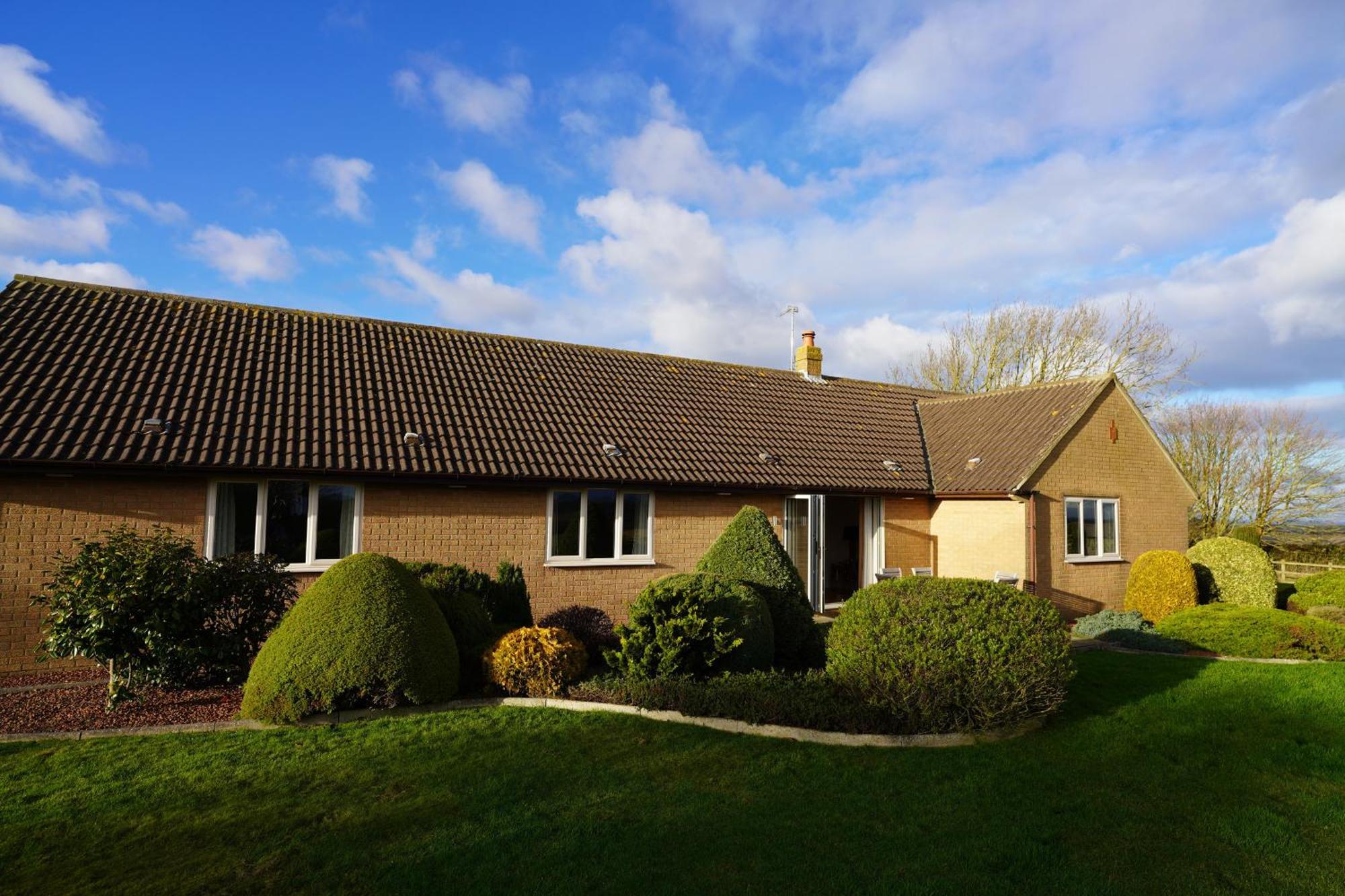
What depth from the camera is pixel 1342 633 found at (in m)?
12.3

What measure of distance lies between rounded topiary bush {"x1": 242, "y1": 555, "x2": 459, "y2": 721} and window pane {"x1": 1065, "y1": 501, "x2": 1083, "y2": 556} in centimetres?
1406

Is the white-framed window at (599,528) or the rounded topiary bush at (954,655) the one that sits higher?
the white-framed window at (599,528)

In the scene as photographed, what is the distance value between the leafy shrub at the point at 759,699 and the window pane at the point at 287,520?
19.4 ft

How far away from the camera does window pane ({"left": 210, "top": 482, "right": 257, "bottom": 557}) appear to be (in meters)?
11.8

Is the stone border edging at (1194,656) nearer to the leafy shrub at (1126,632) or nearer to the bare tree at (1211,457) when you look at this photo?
the leafy shrub at (1126,632)

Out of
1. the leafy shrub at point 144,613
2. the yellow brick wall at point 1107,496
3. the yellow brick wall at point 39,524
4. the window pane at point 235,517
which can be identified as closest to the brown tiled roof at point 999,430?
the yellow brick wall at point 1107,496

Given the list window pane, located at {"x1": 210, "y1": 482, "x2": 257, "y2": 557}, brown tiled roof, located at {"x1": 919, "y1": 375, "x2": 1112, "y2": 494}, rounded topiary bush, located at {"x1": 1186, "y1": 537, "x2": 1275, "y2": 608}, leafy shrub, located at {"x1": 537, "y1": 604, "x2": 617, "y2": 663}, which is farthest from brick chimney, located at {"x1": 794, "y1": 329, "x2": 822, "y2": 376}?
window pane, located at {"x1": 210, "y1": 482, "x2": 257, "y2": 557}

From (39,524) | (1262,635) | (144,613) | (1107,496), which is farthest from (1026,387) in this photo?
(39,524)

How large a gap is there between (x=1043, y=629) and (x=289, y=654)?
307 inches

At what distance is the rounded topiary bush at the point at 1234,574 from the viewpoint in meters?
16.8

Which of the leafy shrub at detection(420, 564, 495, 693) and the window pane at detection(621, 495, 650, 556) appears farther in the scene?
the window pane at detection(621, 495, 650, 556)

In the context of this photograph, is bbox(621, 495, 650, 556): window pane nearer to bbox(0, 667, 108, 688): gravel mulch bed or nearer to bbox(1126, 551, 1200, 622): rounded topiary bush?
bbox(0, 667, 108, 688): gravel mulch bed

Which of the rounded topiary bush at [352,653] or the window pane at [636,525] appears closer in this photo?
the rounded topiary bush at [352,653]

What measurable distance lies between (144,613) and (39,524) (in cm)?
390
